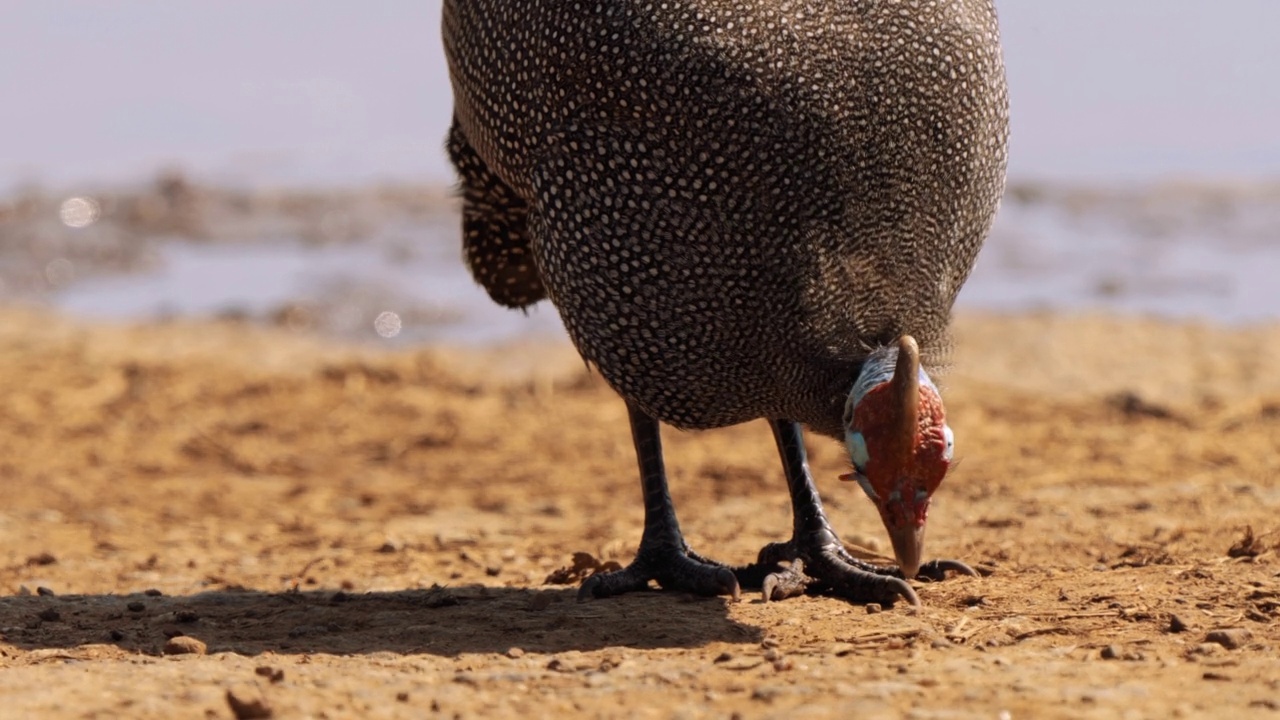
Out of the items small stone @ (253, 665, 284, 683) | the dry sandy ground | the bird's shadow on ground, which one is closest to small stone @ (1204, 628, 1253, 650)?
the dry sandy ground

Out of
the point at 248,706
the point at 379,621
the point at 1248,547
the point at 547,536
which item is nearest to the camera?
the point at 248,706

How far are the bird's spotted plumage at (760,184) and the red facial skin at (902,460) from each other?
43 cm

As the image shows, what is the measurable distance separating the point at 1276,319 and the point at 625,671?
30.3 ft

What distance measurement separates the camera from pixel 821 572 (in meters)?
5.18

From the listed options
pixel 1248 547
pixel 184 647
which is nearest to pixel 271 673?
pixel 184 647

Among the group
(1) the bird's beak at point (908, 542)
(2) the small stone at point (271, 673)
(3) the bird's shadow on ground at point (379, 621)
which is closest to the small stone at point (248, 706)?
(2) the small stone at point (271, 673)

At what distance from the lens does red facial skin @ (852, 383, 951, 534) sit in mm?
3898

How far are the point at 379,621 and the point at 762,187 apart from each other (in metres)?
1.74

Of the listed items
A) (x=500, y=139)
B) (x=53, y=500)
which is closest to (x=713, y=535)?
(x=500, y=139)

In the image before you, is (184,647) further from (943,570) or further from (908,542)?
(943,570)

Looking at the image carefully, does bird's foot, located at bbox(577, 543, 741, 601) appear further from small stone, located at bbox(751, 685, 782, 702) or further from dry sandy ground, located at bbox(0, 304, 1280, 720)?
small stone, located at bbox(751, 685, 782, 702)

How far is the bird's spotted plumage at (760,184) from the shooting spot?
170 inches

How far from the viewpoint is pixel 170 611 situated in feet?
16.9

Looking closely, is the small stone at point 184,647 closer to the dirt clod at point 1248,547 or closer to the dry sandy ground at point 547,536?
the dry sandy ground at point 547,536
